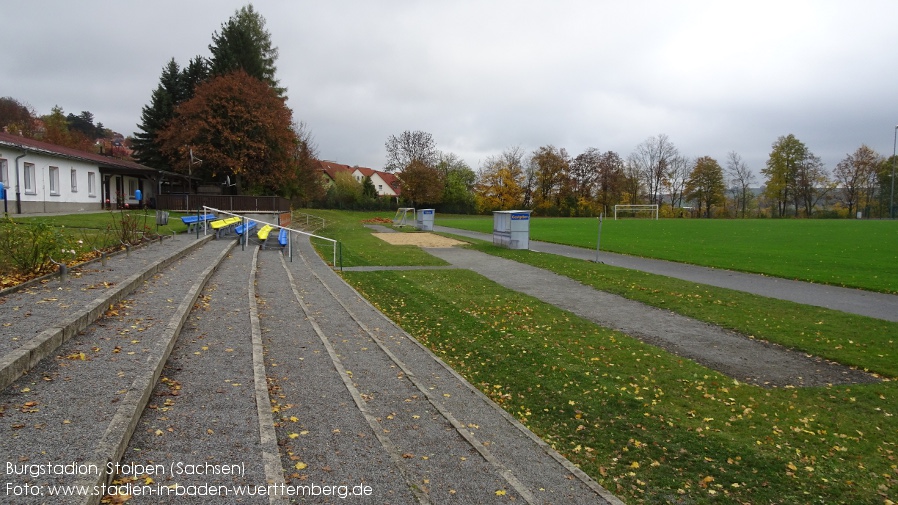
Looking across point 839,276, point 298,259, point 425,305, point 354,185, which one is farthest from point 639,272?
point 354,185

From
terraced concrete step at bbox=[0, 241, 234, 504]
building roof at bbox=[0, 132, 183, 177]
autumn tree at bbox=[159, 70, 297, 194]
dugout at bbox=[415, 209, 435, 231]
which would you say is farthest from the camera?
dugout at bbox=[415, 209, 435, 231]

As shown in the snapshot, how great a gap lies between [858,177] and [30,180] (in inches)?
3681

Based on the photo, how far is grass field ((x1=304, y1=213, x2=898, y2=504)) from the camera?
15.6 ft

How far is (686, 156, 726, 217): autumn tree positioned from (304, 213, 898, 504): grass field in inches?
3039

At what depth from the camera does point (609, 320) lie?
11039 millimetres

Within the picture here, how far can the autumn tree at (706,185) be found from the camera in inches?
3219

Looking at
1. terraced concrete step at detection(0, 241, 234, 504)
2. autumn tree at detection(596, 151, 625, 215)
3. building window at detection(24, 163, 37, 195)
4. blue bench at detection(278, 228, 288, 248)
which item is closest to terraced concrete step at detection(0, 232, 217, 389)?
terraced concrete step at detection(0, 241, 234, 504)

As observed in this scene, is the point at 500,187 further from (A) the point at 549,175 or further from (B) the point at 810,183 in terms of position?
(B) the point at 810,183

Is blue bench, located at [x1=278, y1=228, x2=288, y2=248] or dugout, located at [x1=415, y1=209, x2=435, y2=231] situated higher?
dugout, located at [x1=415, y1=209, x2=435, y2=231]

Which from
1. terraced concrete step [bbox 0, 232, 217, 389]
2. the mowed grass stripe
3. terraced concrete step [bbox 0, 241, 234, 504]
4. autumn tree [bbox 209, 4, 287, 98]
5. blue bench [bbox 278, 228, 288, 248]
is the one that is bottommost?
the mowed grass stripe

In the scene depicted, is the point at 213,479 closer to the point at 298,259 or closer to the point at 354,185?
the point at 298,259

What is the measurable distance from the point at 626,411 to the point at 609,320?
4.89 metres

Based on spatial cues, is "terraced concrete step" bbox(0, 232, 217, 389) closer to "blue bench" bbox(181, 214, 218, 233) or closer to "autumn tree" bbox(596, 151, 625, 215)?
"blue bench" bbox(181, 214, 218, 233)

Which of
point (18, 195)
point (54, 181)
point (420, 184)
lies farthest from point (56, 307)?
point (420, 184)
